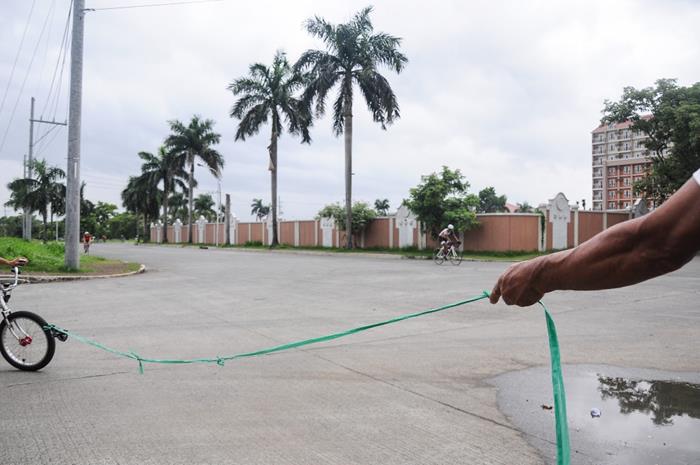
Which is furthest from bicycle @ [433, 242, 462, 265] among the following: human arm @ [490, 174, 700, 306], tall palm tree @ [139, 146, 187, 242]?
tall palm tree @ [139, 146, 187, 242]

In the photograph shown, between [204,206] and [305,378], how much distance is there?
101 metres

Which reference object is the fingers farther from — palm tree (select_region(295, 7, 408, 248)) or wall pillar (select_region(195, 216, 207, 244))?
wall pillar (select_region(195, 216, 207, 244))

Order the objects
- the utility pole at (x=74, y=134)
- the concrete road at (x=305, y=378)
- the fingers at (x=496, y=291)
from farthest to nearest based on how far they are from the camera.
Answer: the utility pole at (x=74, y=134)
the concrete road at (x=305, y=378)
the fingers at (x=496, y=291)

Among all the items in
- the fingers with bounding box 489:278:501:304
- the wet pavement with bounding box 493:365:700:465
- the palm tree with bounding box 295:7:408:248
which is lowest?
the wet pavement with bounding box 493:365:700:465

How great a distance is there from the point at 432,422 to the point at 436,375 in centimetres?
135

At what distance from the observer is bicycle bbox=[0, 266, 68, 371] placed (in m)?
5.48

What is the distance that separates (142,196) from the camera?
229 ft

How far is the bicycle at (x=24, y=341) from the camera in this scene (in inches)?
216

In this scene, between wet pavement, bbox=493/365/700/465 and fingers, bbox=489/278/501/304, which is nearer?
fingers, bbox=489/278/501/304

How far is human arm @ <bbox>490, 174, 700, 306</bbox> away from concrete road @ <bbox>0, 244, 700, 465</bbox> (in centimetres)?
171

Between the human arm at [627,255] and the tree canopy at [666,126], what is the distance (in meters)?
34.8

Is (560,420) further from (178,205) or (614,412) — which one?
(178,205)

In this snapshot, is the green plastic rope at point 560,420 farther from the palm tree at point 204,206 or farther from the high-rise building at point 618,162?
the high-rise building at point 618,162

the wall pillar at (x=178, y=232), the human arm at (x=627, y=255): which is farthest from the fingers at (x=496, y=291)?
the wall pillar at (x=178, y=232)
